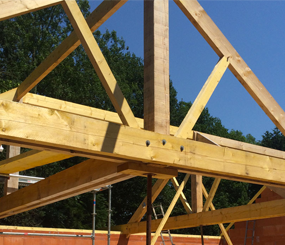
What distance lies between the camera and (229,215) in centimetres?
813

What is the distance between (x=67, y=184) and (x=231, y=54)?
2.29 m

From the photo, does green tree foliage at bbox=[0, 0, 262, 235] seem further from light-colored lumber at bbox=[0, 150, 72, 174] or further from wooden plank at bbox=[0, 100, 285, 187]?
wooden plank at bbox=[0, 100, 285, 187]

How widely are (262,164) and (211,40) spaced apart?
1345mm

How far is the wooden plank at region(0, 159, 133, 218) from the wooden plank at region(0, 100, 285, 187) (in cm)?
53

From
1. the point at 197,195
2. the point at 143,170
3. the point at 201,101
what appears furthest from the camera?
the point at 197,195

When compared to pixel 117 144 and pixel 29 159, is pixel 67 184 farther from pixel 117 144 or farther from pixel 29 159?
pixel 117 144

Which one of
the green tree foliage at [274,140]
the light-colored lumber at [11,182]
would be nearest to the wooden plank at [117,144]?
the light-colored lumber at [11,182]

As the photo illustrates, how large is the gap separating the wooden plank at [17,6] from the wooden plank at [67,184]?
151 cm

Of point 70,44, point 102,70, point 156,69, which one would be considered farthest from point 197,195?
point 102,70

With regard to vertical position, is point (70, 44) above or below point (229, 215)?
above

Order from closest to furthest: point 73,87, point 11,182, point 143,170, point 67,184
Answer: point 143,170, point 67,184, point 11,182, point 73,87

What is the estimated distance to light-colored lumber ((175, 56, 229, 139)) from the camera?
3855 millimetres

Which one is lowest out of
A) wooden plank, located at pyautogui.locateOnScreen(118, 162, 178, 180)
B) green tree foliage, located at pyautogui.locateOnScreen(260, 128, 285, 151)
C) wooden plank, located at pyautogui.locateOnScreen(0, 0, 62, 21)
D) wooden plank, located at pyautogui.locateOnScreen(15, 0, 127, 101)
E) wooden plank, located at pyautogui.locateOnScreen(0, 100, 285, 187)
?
wooden plank, located at pyautogui.locateOnScreen(118, 162, 178, 180)

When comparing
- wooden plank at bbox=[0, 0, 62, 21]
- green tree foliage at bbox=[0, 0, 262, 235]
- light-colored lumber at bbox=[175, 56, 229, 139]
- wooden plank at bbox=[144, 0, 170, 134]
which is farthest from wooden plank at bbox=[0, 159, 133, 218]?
green tree foliage at bbox=[0, 0, 262, 235]
